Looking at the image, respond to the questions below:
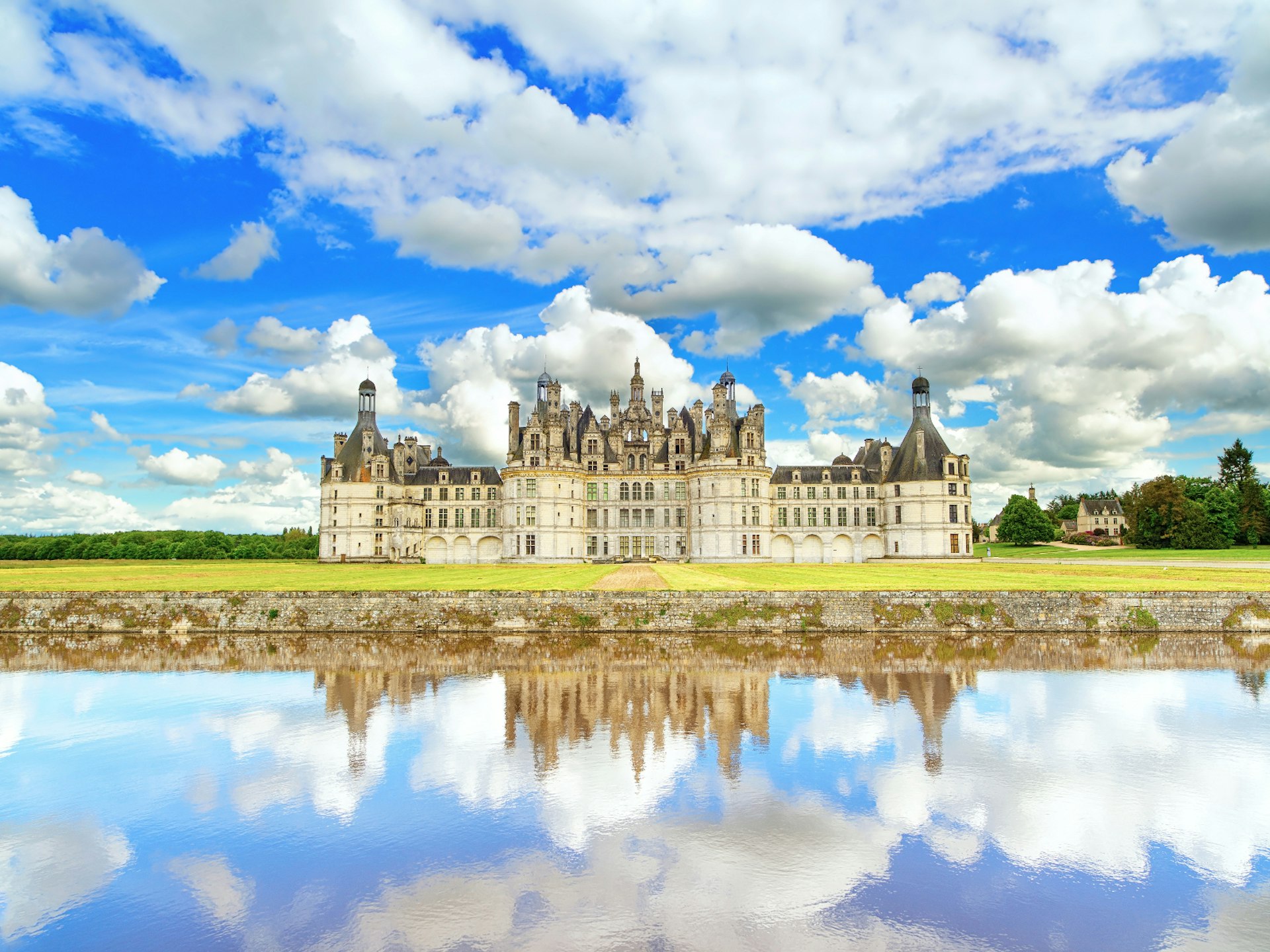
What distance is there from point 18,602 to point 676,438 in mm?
46428

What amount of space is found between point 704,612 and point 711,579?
36.7ft

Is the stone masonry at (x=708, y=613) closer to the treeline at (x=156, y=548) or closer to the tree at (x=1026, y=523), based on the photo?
the treeline at (x=156, y=548)

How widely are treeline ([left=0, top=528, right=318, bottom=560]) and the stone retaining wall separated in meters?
55.7

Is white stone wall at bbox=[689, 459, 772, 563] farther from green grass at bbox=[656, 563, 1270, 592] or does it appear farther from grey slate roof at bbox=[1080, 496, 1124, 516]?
grey slate roof at bbox=[1080, 496, 1124, 516]

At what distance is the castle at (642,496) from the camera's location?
211 ft

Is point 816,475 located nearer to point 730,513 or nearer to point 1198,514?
point 730,513

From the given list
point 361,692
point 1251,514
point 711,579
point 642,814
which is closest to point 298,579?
point 711,579

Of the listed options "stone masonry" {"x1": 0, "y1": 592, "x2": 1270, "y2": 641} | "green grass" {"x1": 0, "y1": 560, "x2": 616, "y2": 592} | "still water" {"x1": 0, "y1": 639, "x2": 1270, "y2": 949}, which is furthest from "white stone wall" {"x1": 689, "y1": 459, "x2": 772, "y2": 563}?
"still water" {"x1": 0, "y1": 639, "x2": 1270, "y2": 949}

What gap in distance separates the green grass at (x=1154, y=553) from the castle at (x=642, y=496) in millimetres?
8902

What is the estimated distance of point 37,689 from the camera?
68.7 feet

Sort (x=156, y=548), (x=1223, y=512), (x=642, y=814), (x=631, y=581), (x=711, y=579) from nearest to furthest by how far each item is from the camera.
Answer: (x=642, y=814) → (x=631, y=581) → (x=711, y=579) → (x=1223, y=512) → (x=156, y=548)

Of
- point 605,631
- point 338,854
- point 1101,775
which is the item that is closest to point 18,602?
point 605,631

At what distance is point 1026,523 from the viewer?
9562 cm

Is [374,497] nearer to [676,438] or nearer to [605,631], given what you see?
[676,438]
